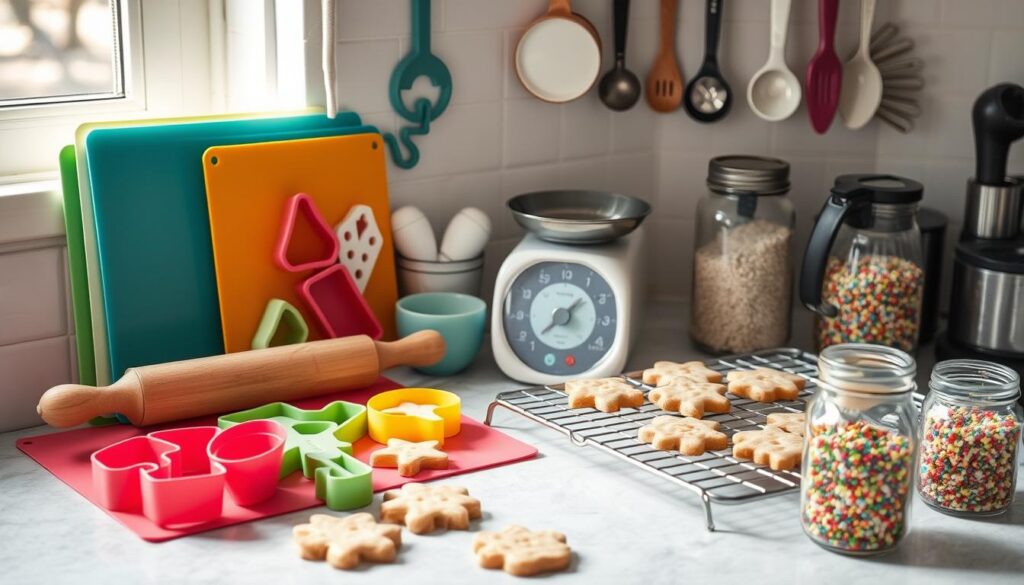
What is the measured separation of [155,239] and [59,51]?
0.31 metres

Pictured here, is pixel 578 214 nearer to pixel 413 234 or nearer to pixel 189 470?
pixel 413 234

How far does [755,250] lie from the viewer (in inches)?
72.4

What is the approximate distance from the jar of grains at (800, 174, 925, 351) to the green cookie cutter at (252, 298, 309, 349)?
68 centimetres

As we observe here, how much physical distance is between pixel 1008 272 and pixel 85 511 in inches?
46.7

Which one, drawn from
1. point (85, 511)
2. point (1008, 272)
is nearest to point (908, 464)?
point (1008, 272)

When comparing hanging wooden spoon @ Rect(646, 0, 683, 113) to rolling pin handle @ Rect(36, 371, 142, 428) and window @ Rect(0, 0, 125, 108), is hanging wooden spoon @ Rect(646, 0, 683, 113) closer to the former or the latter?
window @ Rect(0, 0, 125, 108)

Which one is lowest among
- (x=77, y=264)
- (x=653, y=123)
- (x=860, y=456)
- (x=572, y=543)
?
(x=572, y=543)

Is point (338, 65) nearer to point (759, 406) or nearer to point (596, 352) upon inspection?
point (596, 352)

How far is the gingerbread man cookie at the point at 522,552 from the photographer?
48.0 inches

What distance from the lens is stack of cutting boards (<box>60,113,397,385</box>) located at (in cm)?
158

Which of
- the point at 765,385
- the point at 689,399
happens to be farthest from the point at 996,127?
the point at 689,399

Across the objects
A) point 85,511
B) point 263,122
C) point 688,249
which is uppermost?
point 263,122

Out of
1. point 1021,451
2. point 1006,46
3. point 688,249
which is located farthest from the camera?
point 688,249

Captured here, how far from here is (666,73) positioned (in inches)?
79.7
